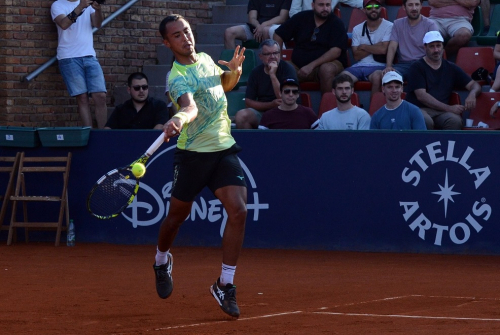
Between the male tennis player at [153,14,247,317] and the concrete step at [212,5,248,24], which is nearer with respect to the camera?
the male tennis player at [153,14,247,317]

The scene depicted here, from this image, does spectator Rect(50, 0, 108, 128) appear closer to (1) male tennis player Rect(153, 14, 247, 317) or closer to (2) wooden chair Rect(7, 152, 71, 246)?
(2) wooden chair Rect(7, 152, 71, 246)

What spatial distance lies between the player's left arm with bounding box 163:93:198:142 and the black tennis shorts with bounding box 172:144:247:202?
44 cm

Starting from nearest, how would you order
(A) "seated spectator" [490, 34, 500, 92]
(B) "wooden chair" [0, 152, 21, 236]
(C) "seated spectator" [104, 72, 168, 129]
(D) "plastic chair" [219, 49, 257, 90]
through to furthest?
(A) "seated spectator" [490, 34, 500, 92], (B) "wooden chair" [0, 152, 21, 236], (C) "seated spectator" [104, 72, 168, 129], (D) "plastic chair" [219, 49, 257, 90]

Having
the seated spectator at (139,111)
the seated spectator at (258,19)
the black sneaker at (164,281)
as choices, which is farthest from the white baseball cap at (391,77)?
the black sneaker at (164,281)

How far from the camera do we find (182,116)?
5574 millimetres

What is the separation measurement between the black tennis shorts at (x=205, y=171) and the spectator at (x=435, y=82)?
4.95 m

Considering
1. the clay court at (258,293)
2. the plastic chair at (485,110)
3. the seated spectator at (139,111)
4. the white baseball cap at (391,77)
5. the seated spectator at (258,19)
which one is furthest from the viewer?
the seated spectator at (258,19)

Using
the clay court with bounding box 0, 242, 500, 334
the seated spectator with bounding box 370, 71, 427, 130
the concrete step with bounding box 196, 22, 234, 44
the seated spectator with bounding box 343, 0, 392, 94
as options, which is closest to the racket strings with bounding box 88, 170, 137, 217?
the clay court with bounding box 0, 242, 500, 334

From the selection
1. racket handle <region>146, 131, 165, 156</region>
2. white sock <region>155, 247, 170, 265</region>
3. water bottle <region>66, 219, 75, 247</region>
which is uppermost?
racket handle <region>146, 131, 165, 156</region>

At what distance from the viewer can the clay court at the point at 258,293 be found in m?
5.69

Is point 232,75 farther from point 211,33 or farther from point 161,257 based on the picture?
point 211,33

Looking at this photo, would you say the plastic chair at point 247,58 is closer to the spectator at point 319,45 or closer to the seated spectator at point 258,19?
the seated spectator at point 258,19

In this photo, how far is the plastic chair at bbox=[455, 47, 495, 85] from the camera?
1159 cm

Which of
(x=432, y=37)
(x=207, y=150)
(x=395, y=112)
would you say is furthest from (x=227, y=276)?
(x=432, y=37)
